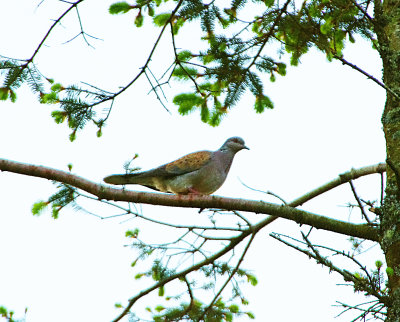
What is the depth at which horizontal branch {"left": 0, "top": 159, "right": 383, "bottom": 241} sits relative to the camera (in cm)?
359

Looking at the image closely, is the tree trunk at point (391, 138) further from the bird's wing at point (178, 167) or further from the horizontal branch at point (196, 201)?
the bird's wing at point (178, 167)

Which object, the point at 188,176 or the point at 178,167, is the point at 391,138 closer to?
the point at 188,176

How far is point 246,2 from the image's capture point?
491 cm

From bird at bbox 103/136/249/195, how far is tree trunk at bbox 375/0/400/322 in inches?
101

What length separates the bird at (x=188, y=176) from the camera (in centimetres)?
584

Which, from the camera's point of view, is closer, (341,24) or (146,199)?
(146,199)

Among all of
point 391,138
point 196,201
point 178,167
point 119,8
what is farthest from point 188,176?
point 391,138

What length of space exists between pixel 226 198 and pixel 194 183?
187 centimetres

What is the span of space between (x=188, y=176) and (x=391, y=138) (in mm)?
2718

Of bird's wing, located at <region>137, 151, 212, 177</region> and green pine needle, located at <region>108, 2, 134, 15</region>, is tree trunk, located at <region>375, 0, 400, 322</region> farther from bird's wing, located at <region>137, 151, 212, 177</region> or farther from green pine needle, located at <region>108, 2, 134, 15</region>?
bird's wing, located at <region>137, 151, 212, 177</region>

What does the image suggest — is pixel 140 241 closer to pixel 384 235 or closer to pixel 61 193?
pixel 61 193

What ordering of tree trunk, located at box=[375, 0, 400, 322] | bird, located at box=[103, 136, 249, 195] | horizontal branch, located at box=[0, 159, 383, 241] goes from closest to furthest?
tree trunk, located at box=[375, 0, 400, 322]
horizontal branch, located at box=[0, 159, 383, 241]
bird, located at box=[103, 136, 249, 195]

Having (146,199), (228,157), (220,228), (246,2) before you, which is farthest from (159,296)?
(246,2)

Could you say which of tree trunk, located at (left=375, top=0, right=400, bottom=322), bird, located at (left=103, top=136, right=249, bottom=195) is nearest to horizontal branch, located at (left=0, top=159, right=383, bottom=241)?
tree trunk, located at (left=375, top=0, right=400, bottom=322)
